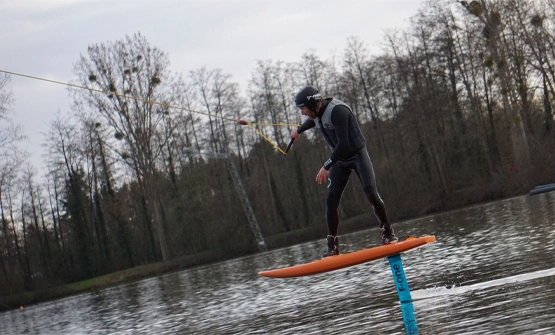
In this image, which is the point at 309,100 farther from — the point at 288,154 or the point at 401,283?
the point at 288,154

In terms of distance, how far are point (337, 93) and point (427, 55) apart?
25.5 feet

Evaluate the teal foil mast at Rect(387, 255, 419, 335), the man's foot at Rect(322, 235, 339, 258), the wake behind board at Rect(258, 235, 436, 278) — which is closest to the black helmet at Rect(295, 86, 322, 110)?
the man's foot at Rect(322, 235, 339, 258)

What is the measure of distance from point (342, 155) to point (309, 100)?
0.81 metres

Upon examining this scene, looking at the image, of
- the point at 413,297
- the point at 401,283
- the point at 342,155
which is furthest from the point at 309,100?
the point at 413,297

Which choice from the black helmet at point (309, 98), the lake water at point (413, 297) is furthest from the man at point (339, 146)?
the lake water at point (413, 297)

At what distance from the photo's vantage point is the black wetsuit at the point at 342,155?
9.81 m

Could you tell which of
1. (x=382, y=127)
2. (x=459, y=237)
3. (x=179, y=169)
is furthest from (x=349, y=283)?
(x=179, y=169)

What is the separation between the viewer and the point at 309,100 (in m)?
9.89

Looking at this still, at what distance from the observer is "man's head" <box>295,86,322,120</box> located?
389 inches

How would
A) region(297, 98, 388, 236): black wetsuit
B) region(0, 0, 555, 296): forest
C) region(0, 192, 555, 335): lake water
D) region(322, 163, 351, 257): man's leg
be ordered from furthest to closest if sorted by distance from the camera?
region(0, 0, 555, 296): forest < region(322, 163, 351, 257): man's leg < region(297, 98, 388, 236): black wetsuit < region(0, 192, 555, 335): lake water

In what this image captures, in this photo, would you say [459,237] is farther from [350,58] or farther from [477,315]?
[350,58]

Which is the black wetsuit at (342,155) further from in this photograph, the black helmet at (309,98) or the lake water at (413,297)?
the lake water at (413,297)

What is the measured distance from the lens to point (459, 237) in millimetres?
20578

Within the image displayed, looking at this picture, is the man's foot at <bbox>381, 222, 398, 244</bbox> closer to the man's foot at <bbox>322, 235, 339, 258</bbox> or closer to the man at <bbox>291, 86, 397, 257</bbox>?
the man at <bbox>291, 86, 397, 257</bbox>
